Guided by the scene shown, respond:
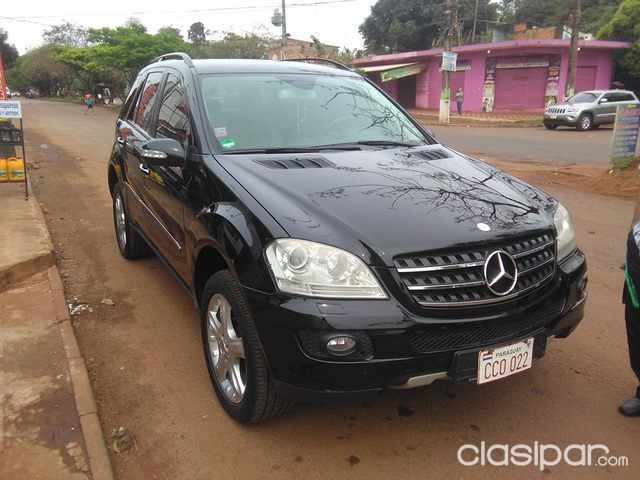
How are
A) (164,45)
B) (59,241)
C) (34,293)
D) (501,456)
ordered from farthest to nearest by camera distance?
(164,45)
(59,241)
(34,293)
(501,456)

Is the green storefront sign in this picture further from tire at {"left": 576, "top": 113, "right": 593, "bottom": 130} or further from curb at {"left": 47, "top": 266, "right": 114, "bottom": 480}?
curb at {"left": 47, "top": 266, "right": 114, "bottom": 480}

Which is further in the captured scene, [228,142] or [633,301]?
[228,142]

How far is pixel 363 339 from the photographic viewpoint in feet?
7.25

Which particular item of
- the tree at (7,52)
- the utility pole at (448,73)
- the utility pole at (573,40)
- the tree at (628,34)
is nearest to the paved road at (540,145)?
the utility pole at (573,40)

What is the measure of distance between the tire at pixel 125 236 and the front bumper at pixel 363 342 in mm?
2991

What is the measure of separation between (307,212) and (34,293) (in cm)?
305

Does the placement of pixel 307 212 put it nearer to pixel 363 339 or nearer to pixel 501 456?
pixel 363 339

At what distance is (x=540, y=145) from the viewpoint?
15492 mm

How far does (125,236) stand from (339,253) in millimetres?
3506

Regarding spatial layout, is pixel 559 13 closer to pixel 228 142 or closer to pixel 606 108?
pixel 606 108

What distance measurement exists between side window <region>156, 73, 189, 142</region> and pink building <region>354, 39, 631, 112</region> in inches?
1120

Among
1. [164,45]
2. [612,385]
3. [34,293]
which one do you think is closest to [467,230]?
[612,385]

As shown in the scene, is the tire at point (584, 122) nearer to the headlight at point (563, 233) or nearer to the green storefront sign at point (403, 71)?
the green storefront sign at point (403, 71)

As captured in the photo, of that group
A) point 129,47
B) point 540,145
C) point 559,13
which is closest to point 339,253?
point 540,145
